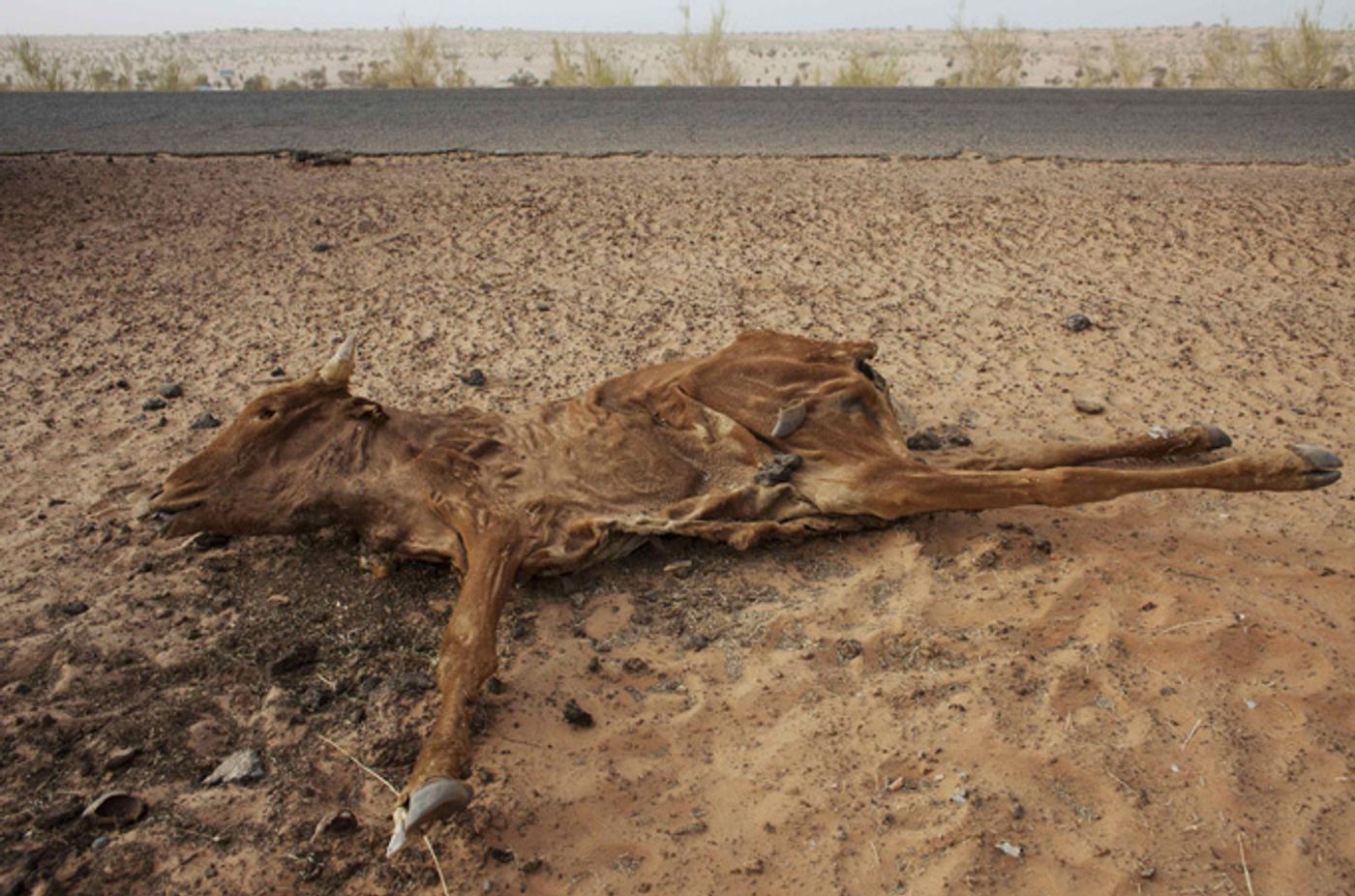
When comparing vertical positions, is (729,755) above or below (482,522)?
below

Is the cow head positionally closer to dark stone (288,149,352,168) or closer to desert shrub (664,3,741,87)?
dark stone (288,149,352,168)

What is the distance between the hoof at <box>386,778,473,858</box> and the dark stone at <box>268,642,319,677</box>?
105 cm

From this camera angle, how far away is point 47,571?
4.35 m

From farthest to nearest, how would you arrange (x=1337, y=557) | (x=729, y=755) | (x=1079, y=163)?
(x=1079, y=163) < (x=1337, y=557) < (x=729, y=755)

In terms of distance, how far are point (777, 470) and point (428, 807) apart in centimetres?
198

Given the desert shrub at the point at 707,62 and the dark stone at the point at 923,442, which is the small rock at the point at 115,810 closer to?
the dark stone at the point at 923,442

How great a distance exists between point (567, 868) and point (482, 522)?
143 cm

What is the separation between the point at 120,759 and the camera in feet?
10.7

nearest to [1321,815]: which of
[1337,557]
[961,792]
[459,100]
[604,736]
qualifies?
[961,792]

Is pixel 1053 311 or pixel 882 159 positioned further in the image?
pixel 882 159

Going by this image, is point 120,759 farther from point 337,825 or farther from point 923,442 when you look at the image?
point 923,442

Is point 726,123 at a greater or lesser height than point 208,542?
greater

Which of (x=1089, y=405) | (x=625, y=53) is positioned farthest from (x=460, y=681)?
(x=625, y=53)

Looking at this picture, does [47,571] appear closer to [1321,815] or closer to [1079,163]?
[1321,815]
